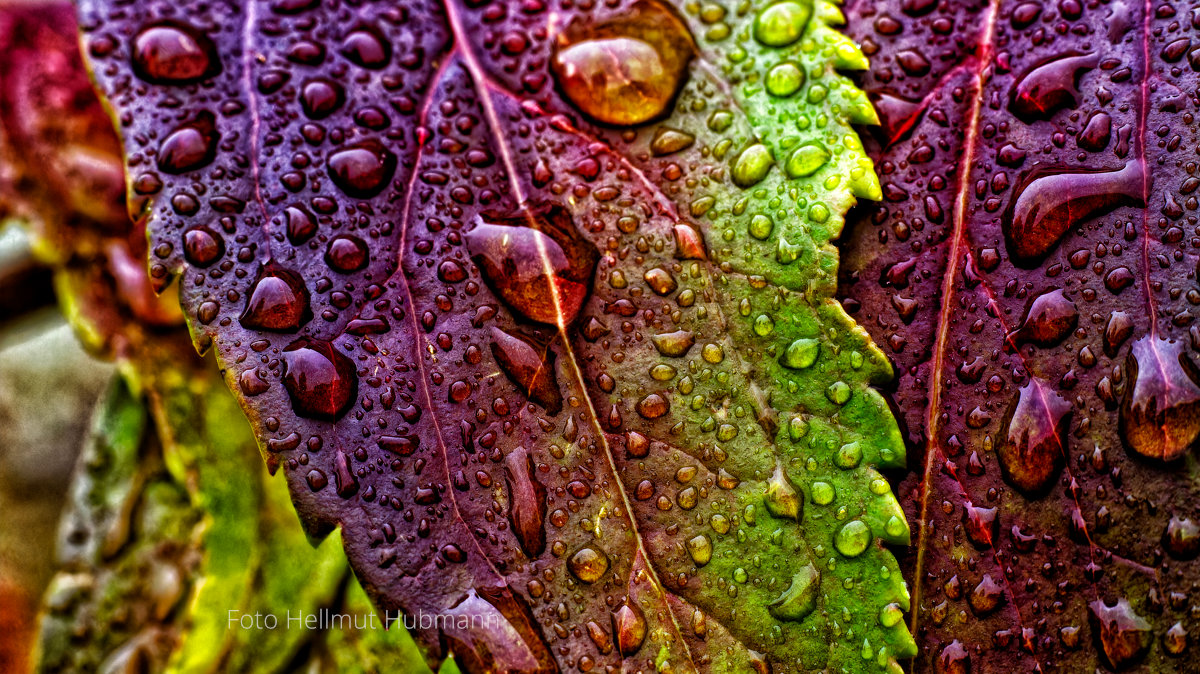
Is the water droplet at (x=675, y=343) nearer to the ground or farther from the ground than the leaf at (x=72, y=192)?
farther from the ground

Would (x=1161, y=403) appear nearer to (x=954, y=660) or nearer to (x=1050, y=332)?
(x=1050, y=332)

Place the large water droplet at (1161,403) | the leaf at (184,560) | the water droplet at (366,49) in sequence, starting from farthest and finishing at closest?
the leaf at (184,560) < the water droplet at (366,49) < the large water droplet at (1161,403)

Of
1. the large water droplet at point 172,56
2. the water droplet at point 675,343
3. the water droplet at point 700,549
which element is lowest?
the water droplet at point 700,549

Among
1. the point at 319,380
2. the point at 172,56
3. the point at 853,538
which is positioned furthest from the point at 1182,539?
the point at 172,56

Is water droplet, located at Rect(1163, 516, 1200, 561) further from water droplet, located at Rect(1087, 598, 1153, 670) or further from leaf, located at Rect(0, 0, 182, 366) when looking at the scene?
leaf, located at Rect(0, 0, 182, 366)

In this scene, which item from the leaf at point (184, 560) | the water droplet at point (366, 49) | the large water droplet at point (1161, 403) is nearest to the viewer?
the large water droplet at point (1161, 403)

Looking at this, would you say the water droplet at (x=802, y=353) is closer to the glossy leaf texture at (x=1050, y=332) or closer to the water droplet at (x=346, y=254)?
the glossy leaf texture at (x=1050, y=332)

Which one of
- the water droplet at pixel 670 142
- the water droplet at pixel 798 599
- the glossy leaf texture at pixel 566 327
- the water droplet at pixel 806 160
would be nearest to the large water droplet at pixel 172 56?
the glossy leaf texture at pixel 566 327
